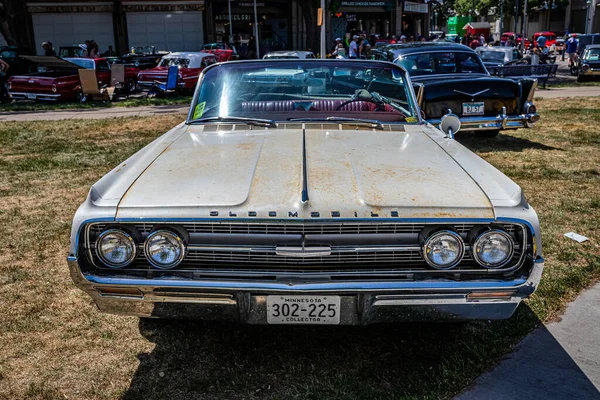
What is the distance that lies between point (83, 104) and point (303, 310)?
50.5 ft

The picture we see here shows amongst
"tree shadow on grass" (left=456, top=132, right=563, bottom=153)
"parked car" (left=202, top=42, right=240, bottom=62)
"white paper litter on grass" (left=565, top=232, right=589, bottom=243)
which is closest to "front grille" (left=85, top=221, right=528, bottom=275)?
"white paper litter on grass" (left=565, top=232, right=589, bottom=243)

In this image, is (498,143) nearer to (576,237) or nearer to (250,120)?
(576,237)

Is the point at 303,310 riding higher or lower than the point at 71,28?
lower

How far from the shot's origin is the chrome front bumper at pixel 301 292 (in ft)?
8.89

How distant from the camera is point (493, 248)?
2783mm

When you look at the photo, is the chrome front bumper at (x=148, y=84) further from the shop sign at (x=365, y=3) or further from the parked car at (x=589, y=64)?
the shop sign at (x=365, y=3)

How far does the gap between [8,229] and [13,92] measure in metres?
12.8

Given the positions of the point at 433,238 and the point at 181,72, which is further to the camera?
the point at 181,72

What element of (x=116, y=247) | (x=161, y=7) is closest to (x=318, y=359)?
(x=116, y=247)

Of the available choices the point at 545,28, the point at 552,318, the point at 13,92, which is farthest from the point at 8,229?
the point at 545,28

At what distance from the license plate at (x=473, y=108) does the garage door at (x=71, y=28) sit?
31.5m

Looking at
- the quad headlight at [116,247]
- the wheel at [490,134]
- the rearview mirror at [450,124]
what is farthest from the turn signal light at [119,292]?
the wheel at [490,134]

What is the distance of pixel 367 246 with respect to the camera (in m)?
2.73

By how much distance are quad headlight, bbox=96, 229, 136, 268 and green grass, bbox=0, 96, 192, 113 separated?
46.2ft
